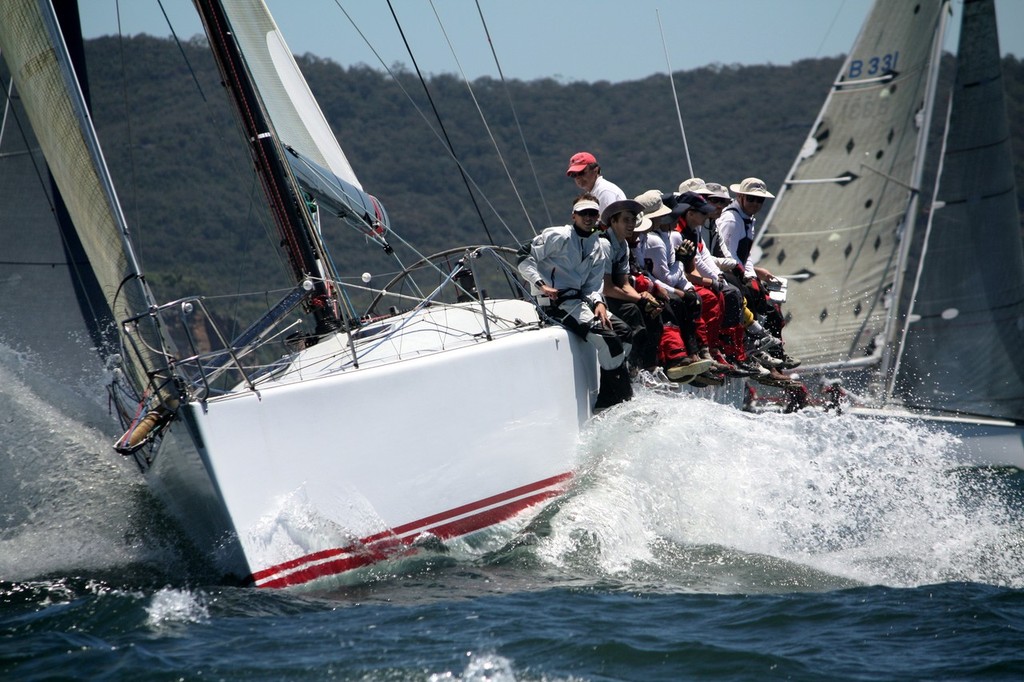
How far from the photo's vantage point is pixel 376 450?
5.84 m

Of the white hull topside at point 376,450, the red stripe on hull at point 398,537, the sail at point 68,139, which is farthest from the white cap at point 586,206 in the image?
the sail at point 68,139

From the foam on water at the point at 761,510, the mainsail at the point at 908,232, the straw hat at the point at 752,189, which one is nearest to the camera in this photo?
the foam on water at the point at 761,510

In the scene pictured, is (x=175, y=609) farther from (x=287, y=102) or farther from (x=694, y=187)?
(x=694, y=187)

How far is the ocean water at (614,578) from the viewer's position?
462 cm

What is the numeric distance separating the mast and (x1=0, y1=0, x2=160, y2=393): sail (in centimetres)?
122

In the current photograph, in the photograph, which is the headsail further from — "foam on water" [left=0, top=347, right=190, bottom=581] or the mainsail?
the mainsail

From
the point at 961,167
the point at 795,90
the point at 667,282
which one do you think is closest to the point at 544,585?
the point at 667,282

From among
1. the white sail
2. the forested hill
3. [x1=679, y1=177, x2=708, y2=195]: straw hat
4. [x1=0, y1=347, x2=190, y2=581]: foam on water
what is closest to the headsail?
the white sail

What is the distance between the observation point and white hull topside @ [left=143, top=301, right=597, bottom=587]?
5508 millimetres

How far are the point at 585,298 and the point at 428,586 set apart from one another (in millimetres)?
1984

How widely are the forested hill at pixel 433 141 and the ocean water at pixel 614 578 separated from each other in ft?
92.0

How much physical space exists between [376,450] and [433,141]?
4361cm

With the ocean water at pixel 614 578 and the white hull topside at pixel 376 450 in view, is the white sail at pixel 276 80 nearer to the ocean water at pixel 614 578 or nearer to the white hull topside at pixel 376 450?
the white hull topside at pixel 376 450

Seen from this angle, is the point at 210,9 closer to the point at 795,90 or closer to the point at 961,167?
the point at 961,167
